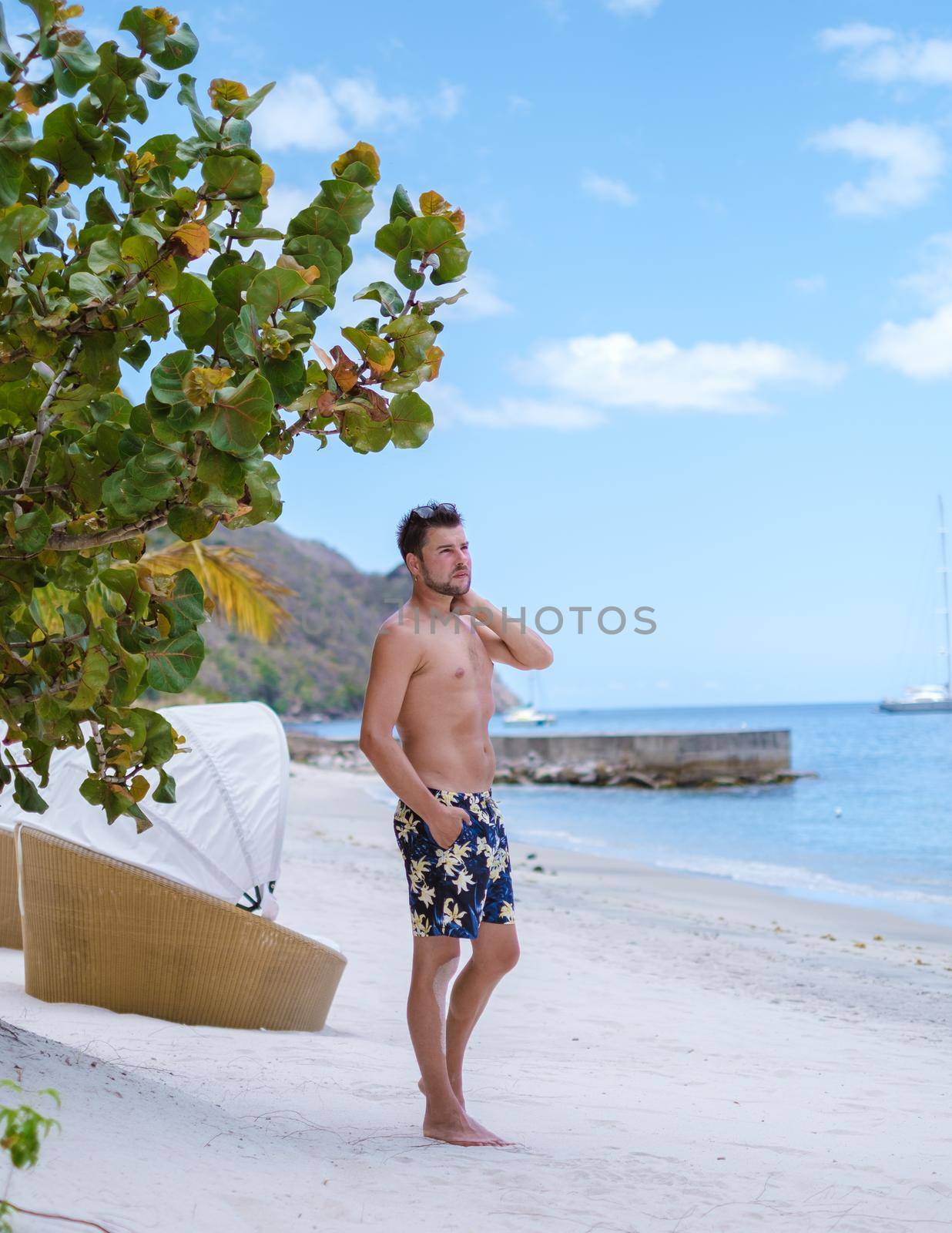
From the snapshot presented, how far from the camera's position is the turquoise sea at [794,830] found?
17875 millimetres

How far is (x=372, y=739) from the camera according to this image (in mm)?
3688

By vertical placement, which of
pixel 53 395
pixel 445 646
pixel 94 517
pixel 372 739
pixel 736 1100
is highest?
pixel 53 395

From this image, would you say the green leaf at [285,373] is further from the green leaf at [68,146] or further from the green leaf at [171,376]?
the green leaf at [68,146]

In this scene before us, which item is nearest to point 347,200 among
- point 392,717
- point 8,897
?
point 392,717

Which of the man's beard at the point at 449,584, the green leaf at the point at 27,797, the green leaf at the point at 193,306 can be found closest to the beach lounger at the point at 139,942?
the green leaf at the point at 27,797

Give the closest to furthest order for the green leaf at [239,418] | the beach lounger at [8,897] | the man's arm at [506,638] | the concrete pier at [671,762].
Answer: the green leaf at [239,418] < the man's arm at [506,638] < the beach lounger at [8,897] < the concrete pier at [671,762]

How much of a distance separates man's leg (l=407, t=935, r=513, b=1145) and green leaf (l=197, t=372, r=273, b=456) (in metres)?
1.92

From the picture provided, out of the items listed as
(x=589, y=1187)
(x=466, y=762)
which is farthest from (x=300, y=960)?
(x=589, y=1187)

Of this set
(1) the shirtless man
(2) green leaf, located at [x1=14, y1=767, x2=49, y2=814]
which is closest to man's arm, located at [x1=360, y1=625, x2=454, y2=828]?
(1) the shirtless man

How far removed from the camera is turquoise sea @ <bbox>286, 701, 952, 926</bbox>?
17.9 m

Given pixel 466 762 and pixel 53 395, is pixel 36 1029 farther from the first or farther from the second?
pixel 53 395

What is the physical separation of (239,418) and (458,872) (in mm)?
1848

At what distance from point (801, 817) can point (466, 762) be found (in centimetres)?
2723

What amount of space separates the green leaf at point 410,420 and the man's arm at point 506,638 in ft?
3.84
